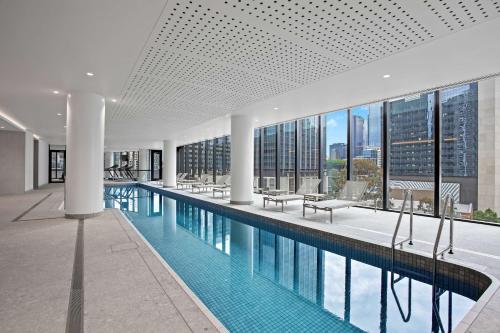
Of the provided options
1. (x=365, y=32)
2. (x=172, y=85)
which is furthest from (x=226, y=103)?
(x=365, y=32)

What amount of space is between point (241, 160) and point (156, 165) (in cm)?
1985

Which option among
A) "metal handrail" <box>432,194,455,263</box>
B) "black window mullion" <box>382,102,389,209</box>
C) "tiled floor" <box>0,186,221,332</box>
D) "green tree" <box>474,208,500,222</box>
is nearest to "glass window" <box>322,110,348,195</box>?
"black window mullion" <box>382,102,389,209</box>

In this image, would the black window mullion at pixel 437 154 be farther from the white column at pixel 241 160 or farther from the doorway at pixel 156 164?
the doorway at pixel 156 164

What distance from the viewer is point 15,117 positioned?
8.72 meters

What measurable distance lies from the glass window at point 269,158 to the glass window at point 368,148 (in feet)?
13.8

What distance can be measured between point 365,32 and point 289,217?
4254 millimetres

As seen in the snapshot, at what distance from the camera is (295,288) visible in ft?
10.8

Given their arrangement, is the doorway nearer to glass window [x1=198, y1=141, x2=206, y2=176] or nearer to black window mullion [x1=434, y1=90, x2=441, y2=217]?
glass window [x1=198, y1=141, x2=206, y2=176]

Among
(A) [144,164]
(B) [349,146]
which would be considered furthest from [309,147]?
(A) [144,164]

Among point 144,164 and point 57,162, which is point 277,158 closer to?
point 144,164

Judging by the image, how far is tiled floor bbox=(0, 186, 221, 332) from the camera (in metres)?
1.98

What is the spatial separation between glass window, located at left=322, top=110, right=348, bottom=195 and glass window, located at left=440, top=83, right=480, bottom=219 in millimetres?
2688

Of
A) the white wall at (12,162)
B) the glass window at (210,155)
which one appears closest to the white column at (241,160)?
the glass window at (210,155)

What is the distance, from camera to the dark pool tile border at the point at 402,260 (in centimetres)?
300
